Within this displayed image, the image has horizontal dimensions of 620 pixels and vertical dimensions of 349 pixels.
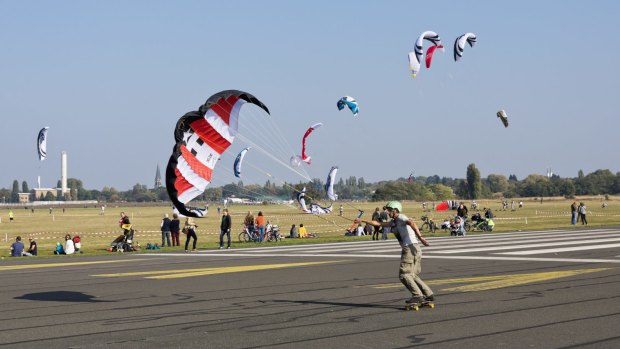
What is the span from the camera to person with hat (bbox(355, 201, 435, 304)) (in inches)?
465

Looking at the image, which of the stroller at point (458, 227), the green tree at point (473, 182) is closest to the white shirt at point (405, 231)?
the stroller at point (458, 227)

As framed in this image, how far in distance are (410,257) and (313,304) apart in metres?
1.77

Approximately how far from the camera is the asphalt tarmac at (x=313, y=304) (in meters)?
9.42

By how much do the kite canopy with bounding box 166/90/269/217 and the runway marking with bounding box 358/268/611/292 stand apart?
410cm

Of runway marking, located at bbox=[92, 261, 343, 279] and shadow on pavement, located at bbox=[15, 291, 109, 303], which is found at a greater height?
runway marking, located at bbox=[92, 261, 343, 279]

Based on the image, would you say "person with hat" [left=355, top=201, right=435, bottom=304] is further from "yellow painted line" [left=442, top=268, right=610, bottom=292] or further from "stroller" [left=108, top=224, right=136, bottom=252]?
"stroller" [left=108, top=224, right=136, bottom=252]

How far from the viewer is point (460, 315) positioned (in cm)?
1109

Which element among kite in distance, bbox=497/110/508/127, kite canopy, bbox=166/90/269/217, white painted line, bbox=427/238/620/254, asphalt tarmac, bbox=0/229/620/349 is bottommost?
asphalt tarmac, bbox=0/229/620/349

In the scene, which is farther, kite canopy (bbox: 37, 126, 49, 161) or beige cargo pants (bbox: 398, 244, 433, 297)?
kite canopy (bbox: 37, 126, 49, 161)

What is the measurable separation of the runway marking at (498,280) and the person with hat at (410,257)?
7.73ft

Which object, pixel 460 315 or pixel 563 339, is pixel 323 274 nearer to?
pixel 460 315

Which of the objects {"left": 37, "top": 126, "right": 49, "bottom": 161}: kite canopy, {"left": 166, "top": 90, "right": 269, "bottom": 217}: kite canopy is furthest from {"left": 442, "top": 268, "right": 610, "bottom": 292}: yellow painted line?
{"left": 37, "top": 126, "right": 49, "bottom": 161}: kite canopy

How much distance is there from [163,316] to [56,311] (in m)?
1.94

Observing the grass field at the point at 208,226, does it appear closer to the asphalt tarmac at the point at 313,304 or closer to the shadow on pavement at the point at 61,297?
the asphalt tarmac at the point at 313,304
